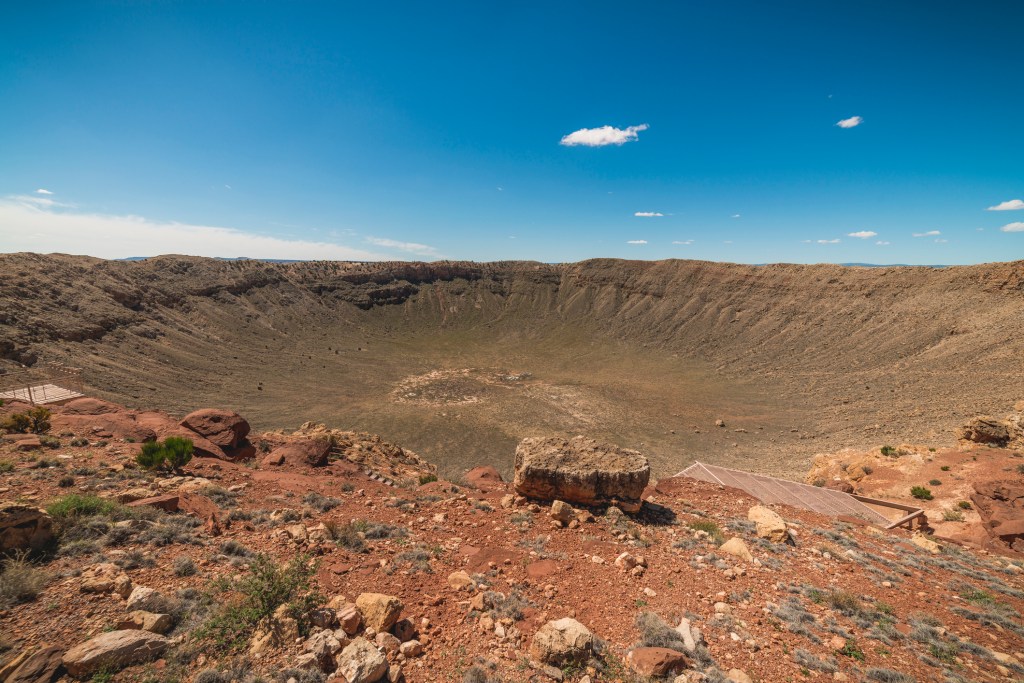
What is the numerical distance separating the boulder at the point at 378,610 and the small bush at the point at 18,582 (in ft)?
13.2

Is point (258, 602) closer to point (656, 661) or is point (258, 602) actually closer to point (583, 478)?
point (656, 661)

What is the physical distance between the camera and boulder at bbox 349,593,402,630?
564 centimetres

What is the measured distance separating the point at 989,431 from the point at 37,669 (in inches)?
1372

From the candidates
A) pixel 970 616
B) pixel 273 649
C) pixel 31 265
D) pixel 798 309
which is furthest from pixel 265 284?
pixel 798 309

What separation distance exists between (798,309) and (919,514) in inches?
2313

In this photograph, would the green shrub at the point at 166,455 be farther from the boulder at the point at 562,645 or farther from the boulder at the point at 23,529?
the boulder at the point at 562,645

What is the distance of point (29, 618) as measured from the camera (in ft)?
15.4

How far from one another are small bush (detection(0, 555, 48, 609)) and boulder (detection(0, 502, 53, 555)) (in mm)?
371

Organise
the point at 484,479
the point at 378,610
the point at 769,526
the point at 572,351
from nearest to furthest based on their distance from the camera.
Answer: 1. the point at 378,610
2. the point at 769,526
3. the point at 484,479
4. the point at 572,351

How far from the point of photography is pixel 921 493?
16.5 meters

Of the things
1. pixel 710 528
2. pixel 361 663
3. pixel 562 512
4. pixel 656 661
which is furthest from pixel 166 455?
pixel 710 528

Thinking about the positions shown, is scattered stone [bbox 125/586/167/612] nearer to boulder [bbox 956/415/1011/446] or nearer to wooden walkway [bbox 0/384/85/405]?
wooden walkway [bbox 0/384/85/405]

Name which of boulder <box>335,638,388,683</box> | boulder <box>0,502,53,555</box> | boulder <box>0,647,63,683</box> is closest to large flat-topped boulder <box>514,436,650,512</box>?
boulder <box>335,638,388,683</box>

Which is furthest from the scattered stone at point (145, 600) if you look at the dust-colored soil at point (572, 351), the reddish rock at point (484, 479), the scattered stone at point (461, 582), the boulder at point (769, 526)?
the dust-colored soil at point (572, 351)
